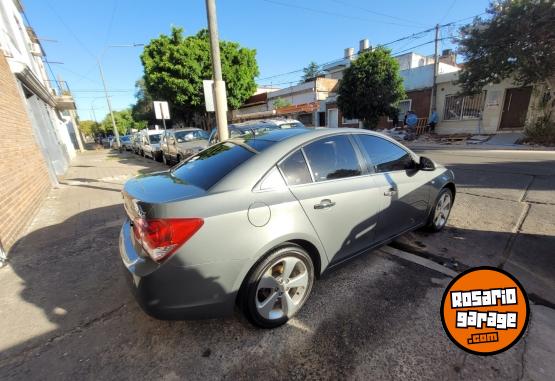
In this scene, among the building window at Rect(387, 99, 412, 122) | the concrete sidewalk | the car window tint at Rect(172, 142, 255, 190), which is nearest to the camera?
the car window tint at Rect(172, 142, 255, 190)

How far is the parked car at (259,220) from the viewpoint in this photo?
1.78 metres

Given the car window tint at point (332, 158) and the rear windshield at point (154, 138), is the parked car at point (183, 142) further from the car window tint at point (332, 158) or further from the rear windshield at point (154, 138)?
the car window tint at point (332, 158)

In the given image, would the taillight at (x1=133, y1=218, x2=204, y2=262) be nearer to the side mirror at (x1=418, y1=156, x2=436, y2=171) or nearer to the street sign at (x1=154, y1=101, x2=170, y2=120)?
the side mirror at (x1=418, y1=156, x2=436, y2=171)

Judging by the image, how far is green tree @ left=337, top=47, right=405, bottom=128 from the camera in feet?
50.6

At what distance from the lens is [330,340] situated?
2080 mm

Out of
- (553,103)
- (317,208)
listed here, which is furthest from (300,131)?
(553,103)

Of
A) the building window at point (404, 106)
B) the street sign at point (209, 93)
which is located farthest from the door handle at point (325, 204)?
the building window at point (404, 106)

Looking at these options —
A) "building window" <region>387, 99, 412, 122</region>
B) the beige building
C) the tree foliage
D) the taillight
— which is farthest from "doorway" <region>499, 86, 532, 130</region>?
the taillight

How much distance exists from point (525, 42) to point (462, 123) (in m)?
6.23

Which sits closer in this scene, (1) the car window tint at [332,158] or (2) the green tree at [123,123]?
(1) the car window tint at [332,158]

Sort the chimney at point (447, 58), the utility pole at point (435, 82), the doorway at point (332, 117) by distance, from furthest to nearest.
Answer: the chimney at point (447, 58)
the doorway at point (332, 117)
the utility pole at point (435, 82)

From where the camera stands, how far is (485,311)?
1.88 m

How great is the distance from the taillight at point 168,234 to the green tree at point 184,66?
19.6 m

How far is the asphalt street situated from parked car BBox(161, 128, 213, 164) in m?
6.50
